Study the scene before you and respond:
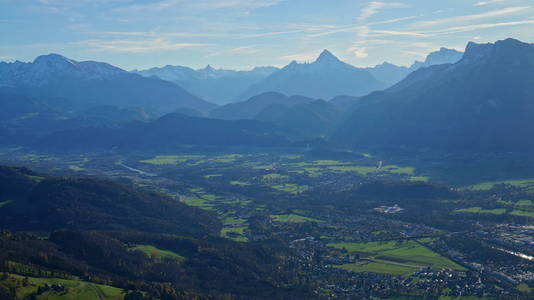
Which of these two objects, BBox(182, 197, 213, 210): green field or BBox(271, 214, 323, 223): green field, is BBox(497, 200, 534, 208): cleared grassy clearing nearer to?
BBox(271, 214, 323, 223): green field

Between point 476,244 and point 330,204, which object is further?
point 330,204

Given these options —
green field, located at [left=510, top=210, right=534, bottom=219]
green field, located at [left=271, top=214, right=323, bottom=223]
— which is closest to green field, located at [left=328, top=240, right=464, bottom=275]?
green field, located at [left=271, top=214, right=323, bottom=223]

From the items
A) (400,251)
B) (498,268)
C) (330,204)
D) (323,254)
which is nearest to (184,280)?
(323,254)

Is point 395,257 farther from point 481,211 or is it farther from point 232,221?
point 481,211

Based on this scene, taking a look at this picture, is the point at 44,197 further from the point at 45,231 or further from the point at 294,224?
the point at 294,224

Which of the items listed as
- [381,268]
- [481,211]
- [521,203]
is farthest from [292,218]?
[521,203]

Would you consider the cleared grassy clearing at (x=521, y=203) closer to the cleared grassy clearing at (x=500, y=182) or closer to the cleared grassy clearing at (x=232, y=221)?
the cleared grassy clearing at (x=500, y=182)
